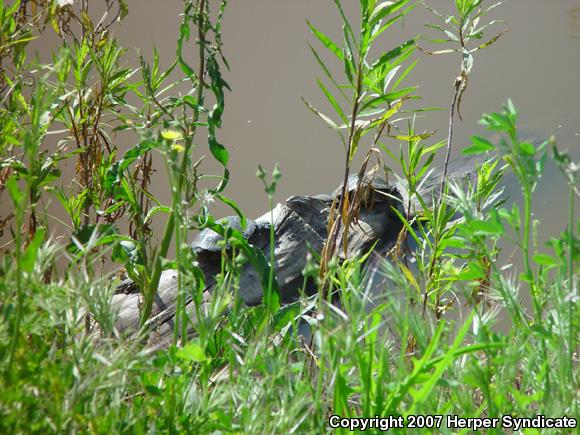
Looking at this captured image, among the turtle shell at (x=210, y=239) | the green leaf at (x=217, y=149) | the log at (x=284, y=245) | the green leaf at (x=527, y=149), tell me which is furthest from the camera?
the turtle shell at (x=210, y=239)

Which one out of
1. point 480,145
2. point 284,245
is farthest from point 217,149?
point 284,245

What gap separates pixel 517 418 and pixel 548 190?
224 cm

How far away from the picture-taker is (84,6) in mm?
1703

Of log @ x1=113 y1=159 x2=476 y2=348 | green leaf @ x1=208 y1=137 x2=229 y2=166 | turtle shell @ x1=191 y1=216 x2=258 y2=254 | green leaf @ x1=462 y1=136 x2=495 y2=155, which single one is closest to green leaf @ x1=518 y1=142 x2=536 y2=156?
green leaf @ x1=462 y1=136 x2=495 y2=155

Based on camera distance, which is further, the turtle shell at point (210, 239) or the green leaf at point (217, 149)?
the turtle shell at point (210, 239)

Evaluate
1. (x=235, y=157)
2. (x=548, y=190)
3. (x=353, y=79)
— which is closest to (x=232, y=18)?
(x=235, y=157)

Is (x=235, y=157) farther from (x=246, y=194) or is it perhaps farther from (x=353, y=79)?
(x=353, y=79)

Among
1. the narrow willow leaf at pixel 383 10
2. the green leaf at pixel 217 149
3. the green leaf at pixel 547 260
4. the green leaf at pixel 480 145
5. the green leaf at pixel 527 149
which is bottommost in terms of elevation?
the green leaf at pixel 547 260

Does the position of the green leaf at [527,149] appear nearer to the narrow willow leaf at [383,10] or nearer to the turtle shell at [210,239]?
the narrow willow leaf at [383,10]

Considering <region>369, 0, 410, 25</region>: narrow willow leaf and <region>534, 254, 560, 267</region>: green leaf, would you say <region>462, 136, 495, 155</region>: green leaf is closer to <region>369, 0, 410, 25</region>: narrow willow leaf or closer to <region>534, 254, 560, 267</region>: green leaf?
<region>534, 254, 560, 267</region>: green leaf

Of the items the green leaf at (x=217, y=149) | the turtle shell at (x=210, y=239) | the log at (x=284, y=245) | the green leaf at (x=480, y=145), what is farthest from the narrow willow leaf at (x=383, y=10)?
the turtle shell at (x=210, y=239)

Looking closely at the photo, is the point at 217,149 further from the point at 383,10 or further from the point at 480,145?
the point at 480,145

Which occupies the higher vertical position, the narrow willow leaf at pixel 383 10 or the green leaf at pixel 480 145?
the narrow willow leaf at pixel 383 10

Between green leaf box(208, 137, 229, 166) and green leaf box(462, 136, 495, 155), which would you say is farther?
green leaf box(208, 137, 229, 166)
